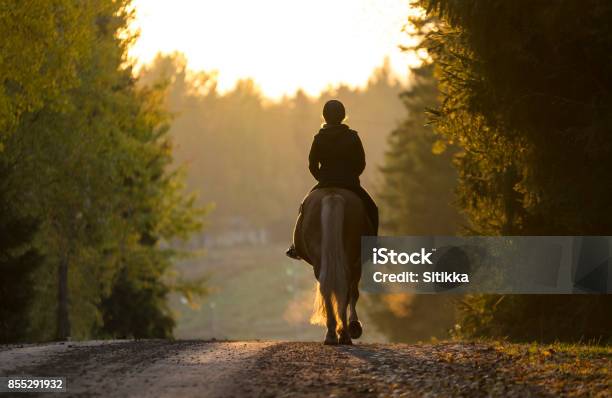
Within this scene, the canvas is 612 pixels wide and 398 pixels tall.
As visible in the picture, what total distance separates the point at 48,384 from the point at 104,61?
64.9 ft

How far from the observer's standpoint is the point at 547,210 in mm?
17328

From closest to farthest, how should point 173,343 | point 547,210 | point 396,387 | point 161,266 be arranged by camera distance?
1. point 396,387
2. point 173,343
3. point 547,210
4. point 161,266

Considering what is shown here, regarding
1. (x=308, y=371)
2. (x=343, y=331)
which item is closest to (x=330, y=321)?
(x=343, y=331)

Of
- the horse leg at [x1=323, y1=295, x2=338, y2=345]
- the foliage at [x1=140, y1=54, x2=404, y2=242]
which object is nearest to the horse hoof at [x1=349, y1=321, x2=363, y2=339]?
the horse leg at [x1=323, y1=295, x2=338, y2=345]

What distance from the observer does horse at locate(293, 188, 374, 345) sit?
533 inches

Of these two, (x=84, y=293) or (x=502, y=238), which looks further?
(x=84, y=293)

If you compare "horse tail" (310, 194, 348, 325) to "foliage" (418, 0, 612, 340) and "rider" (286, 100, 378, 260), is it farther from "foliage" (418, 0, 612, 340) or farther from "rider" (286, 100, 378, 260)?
Result: "foliage" (418, 0, 612, 340)

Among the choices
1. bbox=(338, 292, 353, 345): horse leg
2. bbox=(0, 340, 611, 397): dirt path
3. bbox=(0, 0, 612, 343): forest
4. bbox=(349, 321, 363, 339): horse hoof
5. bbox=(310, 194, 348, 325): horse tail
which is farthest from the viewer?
bbox=(0, 0, 612, 343): forest

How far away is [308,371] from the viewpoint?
10.6 metres

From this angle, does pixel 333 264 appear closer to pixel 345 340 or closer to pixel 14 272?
pixel 345 340

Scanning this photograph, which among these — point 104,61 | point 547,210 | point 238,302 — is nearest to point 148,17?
point 104,61

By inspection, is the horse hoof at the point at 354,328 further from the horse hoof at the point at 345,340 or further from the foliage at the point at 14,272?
the foliage at the point at 14,272

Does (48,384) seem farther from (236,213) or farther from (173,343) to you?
(236,213)

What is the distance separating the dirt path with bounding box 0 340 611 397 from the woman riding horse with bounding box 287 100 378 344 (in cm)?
58
